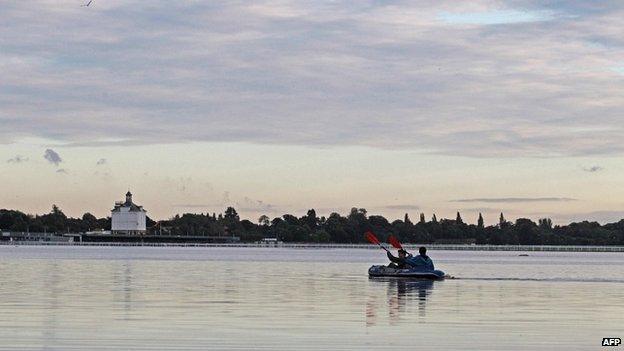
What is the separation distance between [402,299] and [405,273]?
2344 cm

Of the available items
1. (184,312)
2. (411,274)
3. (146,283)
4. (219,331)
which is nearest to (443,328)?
(219,331)

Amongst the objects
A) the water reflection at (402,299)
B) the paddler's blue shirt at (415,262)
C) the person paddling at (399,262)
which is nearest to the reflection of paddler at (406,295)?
the water reflection at (402,299)

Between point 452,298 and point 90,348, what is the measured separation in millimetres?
26462

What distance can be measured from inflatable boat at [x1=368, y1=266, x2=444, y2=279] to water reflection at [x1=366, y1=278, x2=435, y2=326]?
811 millimetres

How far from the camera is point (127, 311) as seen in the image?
4544 centimetres

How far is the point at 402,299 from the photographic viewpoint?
56.2 metres

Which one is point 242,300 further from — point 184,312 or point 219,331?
point 219,331

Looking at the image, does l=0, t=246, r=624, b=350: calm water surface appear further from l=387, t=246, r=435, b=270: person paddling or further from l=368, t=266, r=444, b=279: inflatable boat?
l=387, t=246, r=435, b=270: person paddling

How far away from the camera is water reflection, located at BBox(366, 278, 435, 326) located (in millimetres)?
45644

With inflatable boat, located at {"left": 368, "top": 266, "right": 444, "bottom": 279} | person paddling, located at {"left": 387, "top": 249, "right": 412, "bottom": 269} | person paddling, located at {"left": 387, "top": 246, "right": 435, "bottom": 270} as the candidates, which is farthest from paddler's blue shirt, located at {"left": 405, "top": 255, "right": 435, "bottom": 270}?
inflatable boat, located at {"left": 368, "top": 266, "right": 444, "bottom": 279}

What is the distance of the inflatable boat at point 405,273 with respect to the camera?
78188 millimetres

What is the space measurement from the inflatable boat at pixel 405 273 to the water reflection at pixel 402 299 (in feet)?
2.66

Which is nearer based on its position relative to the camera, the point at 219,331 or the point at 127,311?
the point at 219,331

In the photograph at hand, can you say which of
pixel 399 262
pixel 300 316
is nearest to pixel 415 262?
pixel 399 262
